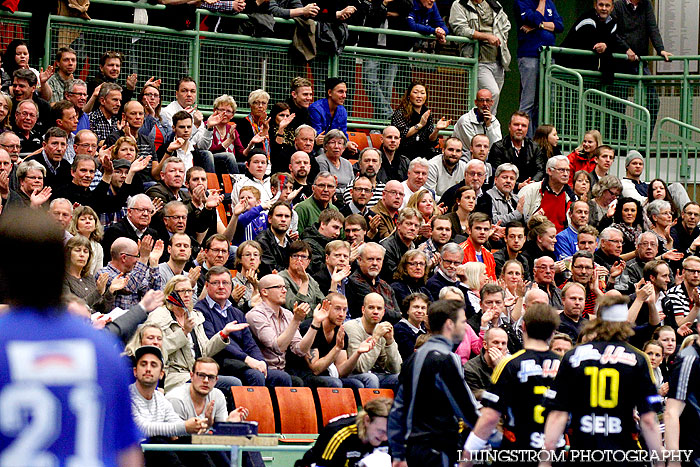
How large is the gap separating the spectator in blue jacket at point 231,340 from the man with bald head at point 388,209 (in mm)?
3079

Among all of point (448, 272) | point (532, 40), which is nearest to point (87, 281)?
point (448, 272)

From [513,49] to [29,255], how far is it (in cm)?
2026

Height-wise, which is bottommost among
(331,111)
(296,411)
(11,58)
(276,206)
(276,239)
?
(296,411)

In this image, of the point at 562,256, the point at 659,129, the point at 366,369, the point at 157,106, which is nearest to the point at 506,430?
the point at 366,369

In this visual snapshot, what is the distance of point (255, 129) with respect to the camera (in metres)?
16.2

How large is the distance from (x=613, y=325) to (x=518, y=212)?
7.70 meters

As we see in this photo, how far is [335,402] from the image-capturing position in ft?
37.6

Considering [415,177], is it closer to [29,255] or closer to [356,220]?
[356,220]

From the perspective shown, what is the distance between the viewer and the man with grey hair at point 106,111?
14.8m

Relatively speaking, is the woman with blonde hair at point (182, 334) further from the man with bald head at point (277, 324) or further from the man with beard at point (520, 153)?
the man with beard at point (520, 153)

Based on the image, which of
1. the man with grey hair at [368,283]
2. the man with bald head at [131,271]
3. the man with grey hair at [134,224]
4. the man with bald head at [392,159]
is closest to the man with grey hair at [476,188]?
the man with bald head at [392,159]

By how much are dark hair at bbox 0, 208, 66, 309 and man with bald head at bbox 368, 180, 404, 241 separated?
35.4ft

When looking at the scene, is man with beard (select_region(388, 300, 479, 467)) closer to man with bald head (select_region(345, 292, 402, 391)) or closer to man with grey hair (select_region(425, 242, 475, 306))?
man with bald head (select_region(345, 292, 402, 391))

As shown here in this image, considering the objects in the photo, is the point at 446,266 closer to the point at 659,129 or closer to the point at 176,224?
the point at 176,224
